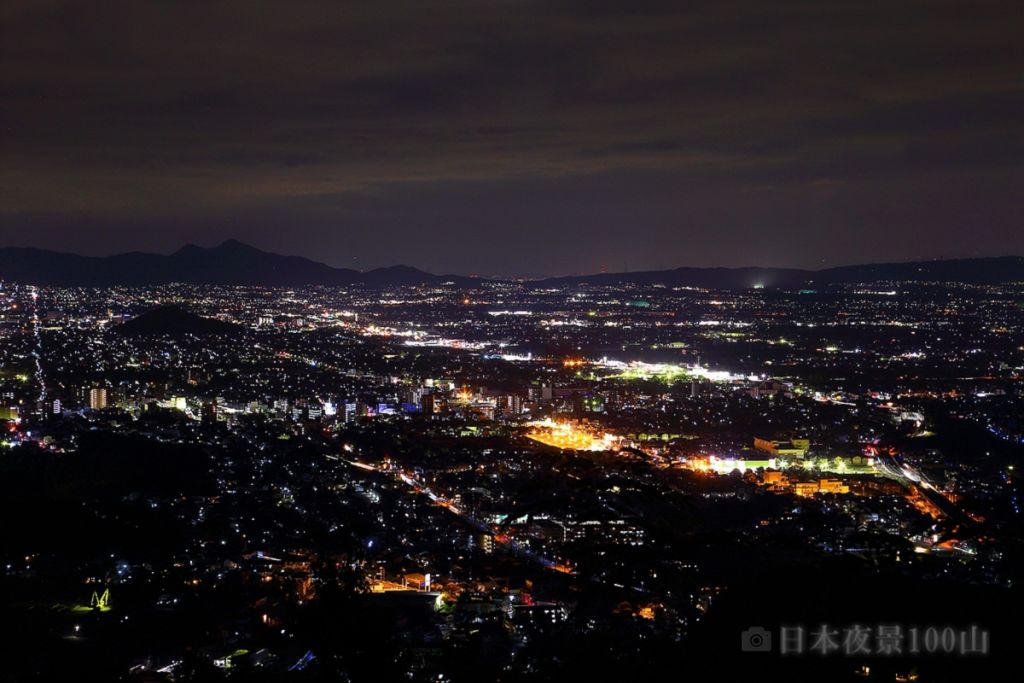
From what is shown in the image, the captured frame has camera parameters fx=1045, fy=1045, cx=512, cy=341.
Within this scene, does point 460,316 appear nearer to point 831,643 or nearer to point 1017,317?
point 1017,317

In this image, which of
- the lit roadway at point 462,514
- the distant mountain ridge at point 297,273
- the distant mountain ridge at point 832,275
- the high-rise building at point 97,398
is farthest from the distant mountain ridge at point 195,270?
the lit roadway at point 462,514

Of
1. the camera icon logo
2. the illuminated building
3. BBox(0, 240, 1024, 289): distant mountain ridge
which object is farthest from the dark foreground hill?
the camera icon logo

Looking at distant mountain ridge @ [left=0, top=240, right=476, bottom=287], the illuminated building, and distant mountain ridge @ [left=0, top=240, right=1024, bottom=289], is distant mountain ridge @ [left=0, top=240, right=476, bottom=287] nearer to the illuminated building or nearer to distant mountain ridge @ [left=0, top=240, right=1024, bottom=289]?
distant mountain ridge @ [left=0, top=240, right=1024, bottom=289]

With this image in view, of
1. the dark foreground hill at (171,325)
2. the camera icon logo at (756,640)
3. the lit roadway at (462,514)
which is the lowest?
the lit roadway at (462,514)

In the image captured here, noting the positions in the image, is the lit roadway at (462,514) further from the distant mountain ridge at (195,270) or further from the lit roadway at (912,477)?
the distant mountain ridge at (195,270)

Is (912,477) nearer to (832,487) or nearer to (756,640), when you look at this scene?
(832,487)

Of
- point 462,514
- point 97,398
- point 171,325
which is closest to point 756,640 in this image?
point 462,514
